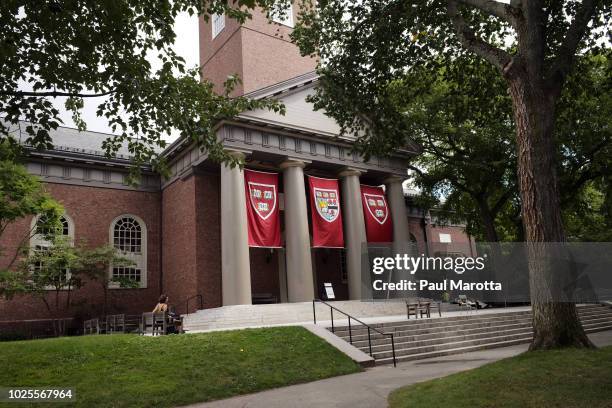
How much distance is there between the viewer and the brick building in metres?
21.8

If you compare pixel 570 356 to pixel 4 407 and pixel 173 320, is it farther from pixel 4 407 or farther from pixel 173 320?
pixel 173 320

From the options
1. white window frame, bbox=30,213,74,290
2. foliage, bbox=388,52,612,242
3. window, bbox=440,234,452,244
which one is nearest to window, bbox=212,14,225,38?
foliage, bbox=388,52,612,242

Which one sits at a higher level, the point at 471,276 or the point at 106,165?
the point at 106,165

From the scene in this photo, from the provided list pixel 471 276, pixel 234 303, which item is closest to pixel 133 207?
pixel 234 303

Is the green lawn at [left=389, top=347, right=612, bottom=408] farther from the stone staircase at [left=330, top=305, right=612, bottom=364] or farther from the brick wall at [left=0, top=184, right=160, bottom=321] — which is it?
the brick wall at [left=0, top=184, right=160, bottom=321]

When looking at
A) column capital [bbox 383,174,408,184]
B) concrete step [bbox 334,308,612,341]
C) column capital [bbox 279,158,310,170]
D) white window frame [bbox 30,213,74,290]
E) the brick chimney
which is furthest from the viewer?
A: the brick chimney

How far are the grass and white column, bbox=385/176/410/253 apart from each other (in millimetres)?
14264

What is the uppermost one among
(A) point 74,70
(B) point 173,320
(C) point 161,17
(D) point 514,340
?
(C) point 161,17

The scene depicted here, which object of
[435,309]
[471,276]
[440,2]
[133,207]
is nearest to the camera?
[440,2]

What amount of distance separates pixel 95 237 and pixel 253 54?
46.8 ft

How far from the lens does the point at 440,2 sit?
12.9 m

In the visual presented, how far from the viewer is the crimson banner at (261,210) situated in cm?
2150

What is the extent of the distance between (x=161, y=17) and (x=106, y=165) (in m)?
17.2

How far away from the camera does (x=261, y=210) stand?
21.9 meters
